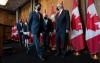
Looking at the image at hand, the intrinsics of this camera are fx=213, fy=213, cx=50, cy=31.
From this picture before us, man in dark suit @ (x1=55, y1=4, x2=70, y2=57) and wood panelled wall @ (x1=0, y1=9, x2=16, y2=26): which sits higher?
wood panelled wall @ (x1=0, y1=9, x2=16, y2=26)

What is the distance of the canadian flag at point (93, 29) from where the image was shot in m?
4.59

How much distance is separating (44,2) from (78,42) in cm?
497

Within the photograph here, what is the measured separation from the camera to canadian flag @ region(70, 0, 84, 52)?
5250mm

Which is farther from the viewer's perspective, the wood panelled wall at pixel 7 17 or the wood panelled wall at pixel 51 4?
the wood panelled wall at pixel 7 17

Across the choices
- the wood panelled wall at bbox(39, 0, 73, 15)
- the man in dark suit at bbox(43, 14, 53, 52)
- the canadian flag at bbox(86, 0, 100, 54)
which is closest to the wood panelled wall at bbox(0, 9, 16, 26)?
the wood panelled wall at bbox(39, 0, 73, 15)

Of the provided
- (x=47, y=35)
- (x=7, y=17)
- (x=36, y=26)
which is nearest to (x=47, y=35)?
(x=47, y=35)

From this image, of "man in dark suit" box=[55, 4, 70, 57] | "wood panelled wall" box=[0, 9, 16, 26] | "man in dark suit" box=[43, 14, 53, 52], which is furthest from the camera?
"wood panelled wall" box=[0, 9, 16, 26]

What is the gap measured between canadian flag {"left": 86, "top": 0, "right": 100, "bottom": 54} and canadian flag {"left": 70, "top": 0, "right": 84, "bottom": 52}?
0.49m

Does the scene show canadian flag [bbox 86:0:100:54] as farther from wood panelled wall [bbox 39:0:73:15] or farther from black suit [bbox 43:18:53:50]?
black suit [bbox 43:18:53:50]

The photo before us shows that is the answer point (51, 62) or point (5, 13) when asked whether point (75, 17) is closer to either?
point (51, 62)

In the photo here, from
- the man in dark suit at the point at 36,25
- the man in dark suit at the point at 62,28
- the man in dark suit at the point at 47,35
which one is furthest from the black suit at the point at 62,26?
the man in dark suit at the point at 47,35

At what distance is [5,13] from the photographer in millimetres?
19172

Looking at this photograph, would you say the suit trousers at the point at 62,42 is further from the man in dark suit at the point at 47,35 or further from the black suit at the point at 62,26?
the man in dark suit at the point at 47,35

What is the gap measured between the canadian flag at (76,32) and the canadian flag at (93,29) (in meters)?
0.49
